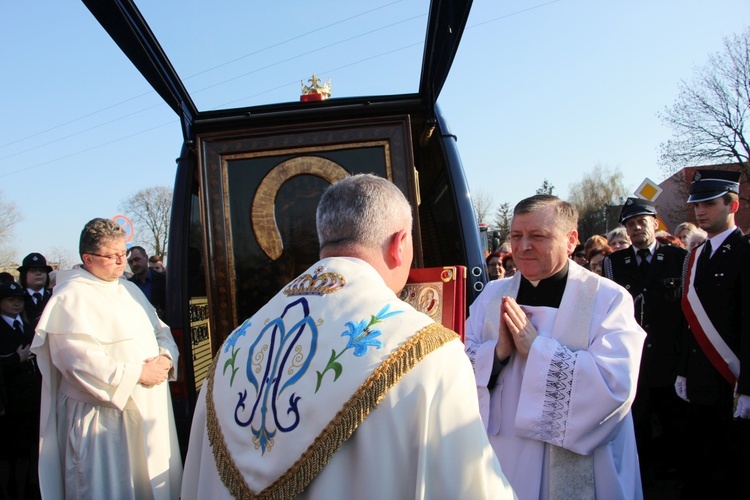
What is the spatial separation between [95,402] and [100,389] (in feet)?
0.55

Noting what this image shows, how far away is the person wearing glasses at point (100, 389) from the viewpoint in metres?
3.31

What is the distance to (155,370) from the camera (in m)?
3.50

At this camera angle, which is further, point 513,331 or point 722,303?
point 722,303

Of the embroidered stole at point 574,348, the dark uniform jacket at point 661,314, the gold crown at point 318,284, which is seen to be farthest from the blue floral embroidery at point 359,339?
the dark uniform jacket at point 661,314

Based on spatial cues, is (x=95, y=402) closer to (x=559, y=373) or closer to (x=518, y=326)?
(x=518, y=326)

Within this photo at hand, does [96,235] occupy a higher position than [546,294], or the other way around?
[96,235]

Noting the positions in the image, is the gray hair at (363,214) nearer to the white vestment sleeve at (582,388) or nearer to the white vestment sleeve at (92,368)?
the white vestment sleeve at (582,388)

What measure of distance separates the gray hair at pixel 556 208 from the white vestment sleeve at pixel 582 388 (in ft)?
1.40

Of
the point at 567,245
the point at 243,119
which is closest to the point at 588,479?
the point at 567,245


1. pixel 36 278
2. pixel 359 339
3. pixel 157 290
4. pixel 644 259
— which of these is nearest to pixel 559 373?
pixel 359 339

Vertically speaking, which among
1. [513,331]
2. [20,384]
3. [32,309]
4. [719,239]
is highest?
[719,239]

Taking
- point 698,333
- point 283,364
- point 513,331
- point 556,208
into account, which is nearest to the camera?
point 283,364

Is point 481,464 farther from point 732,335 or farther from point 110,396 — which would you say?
point 732,335

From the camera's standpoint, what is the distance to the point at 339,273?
4.83 ft
